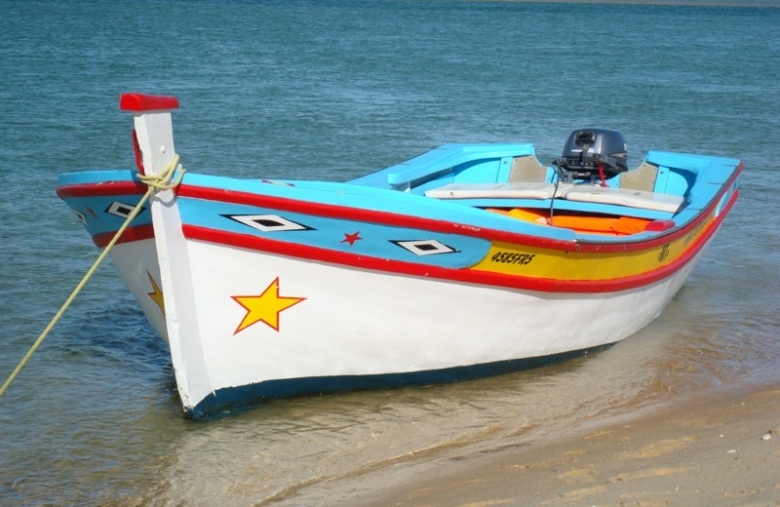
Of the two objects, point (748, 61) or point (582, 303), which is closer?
point (582, 303)

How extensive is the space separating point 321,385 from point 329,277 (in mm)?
765

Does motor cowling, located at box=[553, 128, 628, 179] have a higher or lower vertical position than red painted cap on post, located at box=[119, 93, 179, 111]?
lower

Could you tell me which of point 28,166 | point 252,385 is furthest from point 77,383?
point 28,166

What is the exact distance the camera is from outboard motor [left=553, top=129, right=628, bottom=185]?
8.98 meters

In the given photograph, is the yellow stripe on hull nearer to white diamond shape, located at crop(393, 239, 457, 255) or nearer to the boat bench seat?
white diamond shape, located at crop(393, 239, 457, 255)

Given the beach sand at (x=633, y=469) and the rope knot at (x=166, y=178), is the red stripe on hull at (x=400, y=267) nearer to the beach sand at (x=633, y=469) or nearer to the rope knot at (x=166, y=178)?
the rope knot at (x=166, y=178)

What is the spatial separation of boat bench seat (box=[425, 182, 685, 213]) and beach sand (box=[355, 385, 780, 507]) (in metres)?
2.27

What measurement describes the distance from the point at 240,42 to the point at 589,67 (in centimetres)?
1131

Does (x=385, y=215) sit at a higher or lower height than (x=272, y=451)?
higher

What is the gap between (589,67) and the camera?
30.5m

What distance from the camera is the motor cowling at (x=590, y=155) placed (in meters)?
8.98

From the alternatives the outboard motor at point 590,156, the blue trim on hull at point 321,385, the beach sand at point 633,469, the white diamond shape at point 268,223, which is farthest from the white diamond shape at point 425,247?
the outboard motor at point 590,156

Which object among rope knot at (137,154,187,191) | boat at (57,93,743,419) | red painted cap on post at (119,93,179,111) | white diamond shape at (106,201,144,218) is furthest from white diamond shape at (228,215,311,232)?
red painted cap on post at (119,93,179,111)

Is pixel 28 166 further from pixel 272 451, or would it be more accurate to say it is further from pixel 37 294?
pixel 272 451
